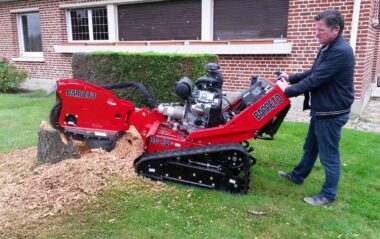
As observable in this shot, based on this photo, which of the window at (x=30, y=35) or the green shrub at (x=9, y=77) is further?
the window at (x=30, y=35)

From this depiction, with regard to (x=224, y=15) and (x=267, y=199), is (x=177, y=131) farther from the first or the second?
(x=224, y=15)

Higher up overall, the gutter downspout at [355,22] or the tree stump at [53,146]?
the gutter downspout at [355,22]

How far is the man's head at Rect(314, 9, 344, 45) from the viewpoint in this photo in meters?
3.50

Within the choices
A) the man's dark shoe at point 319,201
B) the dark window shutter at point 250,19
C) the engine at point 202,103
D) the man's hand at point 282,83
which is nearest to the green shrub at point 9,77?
the dark window shutter at point 250,19

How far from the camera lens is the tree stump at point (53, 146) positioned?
4.43m

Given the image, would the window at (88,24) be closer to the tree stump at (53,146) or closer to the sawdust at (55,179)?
the sawdust at (55,179)

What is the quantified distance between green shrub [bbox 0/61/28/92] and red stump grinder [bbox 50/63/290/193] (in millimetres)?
8901

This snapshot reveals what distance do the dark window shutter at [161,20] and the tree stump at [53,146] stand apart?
6029mm

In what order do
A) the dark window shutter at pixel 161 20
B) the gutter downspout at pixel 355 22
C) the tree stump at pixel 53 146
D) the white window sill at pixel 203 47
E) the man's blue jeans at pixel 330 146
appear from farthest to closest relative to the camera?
the dark window shutter at pixel 161 20 → the white window sill at pixel 203 47 → the gutter downspout at pixel 355 22 → the tree stump at pixel 53 146 → the man's blue jeans at pixel 330 146

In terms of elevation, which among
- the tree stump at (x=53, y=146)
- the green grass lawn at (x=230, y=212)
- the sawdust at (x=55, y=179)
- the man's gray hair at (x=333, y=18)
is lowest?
the green grass lawn at (x=230, y=212)

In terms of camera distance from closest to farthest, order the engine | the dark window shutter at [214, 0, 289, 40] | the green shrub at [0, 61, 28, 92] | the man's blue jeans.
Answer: the man's blue jeans
the engine
the dark window shutter at [214, 0, 289, 40]
the green shrub at [0, 61, 28, 92]

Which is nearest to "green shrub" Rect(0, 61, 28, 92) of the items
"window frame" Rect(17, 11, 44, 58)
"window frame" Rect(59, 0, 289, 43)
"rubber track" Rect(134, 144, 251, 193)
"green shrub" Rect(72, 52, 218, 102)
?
"window frame" Rect(17, 11, 44, 58)

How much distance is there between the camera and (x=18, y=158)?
4.98m

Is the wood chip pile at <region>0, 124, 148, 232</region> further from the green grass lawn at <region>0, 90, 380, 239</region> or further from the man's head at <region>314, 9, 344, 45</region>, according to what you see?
→ the man's head at <region>314, 9, 344, 45</region>
